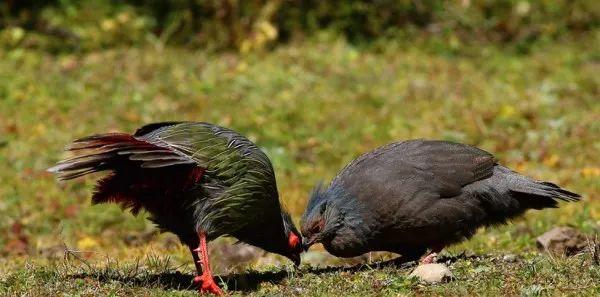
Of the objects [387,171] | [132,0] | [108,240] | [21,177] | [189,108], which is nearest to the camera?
[387,171]

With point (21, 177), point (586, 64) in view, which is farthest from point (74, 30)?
point (586, 64)

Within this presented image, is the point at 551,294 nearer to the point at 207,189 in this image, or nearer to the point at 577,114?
the point at 207,189

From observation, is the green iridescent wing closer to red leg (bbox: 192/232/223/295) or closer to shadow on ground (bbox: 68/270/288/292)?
red leg (bbox: 192/232/223/295)

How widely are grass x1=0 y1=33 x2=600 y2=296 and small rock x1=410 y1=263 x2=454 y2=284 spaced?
0.09 meters

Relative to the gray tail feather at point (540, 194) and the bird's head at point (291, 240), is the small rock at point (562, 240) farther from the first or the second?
the bird's head at point (291, 240)

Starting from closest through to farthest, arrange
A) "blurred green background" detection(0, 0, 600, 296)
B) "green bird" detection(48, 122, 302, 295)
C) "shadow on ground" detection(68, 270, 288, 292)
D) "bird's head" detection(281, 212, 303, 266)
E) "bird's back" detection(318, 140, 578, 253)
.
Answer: "green bird" detection(48, 122, 302, 295) → "shadow on ground" detection(68, 270, 288, 292) → "bird's head" detection(281, 212, 303, 266) → "bird's back" detection(318, 140, 578, 253) → "blurred green background" detection(0, 0, 600, 296)

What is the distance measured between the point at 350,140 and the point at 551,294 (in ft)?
18.5

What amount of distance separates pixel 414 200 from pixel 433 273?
0.92 meters

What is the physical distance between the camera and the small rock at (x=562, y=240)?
7195 mm

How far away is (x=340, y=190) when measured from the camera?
261 inches

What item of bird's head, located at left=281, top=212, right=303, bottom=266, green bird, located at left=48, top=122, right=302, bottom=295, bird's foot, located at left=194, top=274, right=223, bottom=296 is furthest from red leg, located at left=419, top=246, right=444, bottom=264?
bird's foot, located at left=194, top=274, right=223, bottom=296

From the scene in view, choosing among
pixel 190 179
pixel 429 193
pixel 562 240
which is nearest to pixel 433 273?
pixel 429 193

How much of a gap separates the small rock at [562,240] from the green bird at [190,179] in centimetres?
223

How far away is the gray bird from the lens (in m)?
6.47
